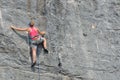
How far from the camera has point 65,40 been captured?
17109 millimetres

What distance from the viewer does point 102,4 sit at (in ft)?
57.1

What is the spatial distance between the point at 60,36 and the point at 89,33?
624 mm

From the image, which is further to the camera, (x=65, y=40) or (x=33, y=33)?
(x=65, y=40)

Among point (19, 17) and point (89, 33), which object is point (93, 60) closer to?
point (89, 33)

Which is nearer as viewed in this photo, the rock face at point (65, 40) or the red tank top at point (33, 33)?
the rock face at point (65, 40)

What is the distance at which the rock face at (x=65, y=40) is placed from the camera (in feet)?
55.1

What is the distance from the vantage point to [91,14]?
17.3 metres

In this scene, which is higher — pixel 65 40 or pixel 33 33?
pixel 33 33

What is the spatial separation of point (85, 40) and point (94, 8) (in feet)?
2.33

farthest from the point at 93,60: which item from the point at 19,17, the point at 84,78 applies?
the point at 19,17

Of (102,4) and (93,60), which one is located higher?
(102,4)

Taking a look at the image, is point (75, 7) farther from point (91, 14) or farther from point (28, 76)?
point (28, 76)

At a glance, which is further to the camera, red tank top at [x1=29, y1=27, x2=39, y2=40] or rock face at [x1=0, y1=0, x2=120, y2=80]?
red tank top at [x1=29, y1=27, x2=39, y2=40]

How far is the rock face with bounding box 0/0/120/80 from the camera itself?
55.1 ft
